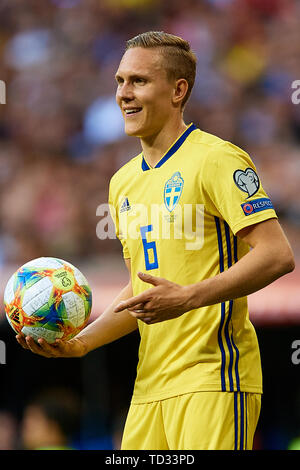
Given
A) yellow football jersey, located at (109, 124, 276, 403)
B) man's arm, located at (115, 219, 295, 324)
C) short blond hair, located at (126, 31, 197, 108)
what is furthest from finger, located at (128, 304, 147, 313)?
short blond hair, located at (126, 31, 197, 108)

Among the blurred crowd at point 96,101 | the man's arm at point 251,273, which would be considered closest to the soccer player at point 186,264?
the man's arm at point 251,273

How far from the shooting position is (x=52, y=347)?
357cm

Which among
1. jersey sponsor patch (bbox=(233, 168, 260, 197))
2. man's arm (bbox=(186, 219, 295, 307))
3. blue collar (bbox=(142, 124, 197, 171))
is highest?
blue collar (bbox=(142, 124, 197, 171))

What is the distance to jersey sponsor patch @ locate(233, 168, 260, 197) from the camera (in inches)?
128

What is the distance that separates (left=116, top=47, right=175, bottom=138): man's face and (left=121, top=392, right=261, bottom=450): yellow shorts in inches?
49.8

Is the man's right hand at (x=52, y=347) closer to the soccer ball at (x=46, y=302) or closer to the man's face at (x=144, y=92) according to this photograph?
the soccer ball at (x=46, y=302)

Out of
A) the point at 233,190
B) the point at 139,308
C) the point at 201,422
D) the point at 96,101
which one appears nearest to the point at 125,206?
the point at 233,190

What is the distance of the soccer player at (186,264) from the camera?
3143 mm

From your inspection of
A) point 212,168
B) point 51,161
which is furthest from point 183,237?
point 51,161

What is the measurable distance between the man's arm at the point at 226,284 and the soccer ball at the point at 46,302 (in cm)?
56

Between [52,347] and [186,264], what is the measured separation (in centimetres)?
73

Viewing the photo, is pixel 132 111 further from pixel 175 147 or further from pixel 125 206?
pixel 125 206

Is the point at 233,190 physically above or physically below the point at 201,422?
above

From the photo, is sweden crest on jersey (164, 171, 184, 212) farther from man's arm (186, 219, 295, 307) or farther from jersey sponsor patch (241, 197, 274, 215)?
man's arm (186, 219, 295, 307)
